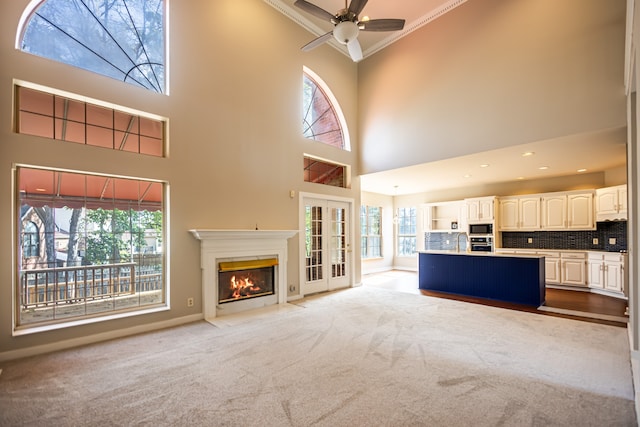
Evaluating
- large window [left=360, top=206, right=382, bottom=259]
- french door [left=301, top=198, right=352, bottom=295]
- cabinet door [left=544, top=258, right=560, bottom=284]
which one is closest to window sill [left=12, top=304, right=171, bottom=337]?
french door [left=301, top=198, right=352, bottom=295]

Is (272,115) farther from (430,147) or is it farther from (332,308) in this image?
(332,308)

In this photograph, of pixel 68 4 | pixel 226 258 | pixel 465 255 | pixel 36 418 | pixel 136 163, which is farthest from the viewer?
pixel 465 255

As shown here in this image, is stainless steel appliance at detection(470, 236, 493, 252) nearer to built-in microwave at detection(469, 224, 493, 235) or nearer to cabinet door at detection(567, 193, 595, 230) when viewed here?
built-in microwave at detection(469, 224, 493, 235)

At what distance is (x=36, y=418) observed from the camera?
1986mm

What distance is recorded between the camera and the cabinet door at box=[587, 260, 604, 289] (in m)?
5.86

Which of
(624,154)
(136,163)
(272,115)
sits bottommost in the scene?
(136,163)

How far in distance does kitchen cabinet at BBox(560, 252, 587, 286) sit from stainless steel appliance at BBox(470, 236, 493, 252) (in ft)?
4.94

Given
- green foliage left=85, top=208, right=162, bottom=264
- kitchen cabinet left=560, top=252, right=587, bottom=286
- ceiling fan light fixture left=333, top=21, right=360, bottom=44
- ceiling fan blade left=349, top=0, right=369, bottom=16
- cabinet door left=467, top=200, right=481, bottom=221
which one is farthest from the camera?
cabinet door left=467, top=200, right=481, bottom=221

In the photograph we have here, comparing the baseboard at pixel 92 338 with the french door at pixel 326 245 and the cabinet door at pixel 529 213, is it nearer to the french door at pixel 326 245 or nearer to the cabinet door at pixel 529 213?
the french door at pixel 326 245

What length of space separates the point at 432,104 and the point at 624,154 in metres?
3.37

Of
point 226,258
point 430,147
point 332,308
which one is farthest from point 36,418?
point 430,147

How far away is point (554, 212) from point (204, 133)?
759 centimetres

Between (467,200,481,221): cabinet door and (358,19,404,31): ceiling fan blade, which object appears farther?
(467,200,481,221): cabinet door

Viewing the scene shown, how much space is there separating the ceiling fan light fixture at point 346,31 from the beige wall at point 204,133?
171 cm
